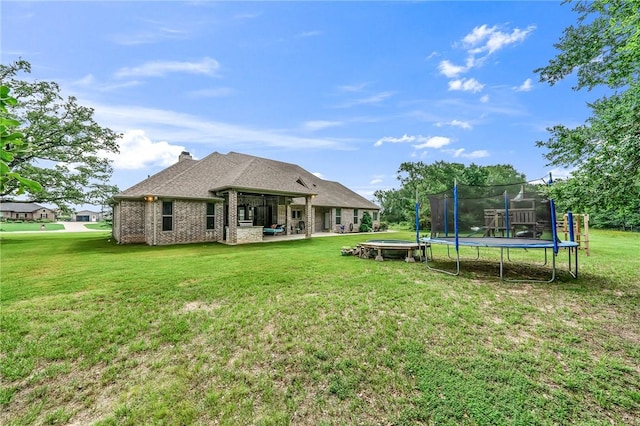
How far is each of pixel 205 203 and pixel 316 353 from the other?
12.7 meters

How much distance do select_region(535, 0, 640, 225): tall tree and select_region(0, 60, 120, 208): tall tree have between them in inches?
897

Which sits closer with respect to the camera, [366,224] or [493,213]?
[493,213]

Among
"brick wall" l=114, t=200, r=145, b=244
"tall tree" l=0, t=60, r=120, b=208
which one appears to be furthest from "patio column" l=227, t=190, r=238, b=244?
"tall tree" l=0, t=60, r=120, b=208

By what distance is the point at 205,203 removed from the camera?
14.3 metres

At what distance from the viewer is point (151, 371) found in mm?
3109

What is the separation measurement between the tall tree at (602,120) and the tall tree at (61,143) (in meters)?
22.8

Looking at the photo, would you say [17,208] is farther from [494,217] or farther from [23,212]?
[494,217]

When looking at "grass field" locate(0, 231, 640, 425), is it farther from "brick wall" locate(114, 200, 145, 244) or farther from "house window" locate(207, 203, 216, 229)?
"house window" locate(207, 203, 216, 229)

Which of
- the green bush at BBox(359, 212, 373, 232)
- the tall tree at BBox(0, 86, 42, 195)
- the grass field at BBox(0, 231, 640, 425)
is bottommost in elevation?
the grass field at BBox(0, 231, 640, 425)

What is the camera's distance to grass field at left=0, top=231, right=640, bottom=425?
8.61 feet

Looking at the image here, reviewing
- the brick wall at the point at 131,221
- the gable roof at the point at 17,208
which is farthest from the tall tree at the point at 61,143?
the gable roof at the point at 17,208

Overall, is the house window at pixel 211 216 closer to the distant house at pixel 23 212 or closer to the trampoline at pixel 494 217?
the trampoline at pixel 494 217

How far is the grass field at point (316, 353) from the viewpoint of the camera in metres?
2.62

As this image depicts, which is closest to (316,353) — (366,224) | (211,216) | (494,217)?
(494,217)
